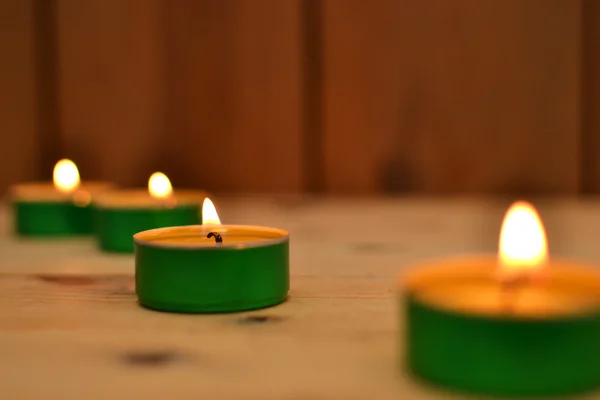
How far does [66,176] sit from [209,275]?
68 cm

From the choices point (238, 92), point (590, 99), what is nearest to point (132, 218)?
point (238, 92)

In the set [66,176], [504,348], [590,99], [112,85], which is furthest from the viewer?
[112,85]

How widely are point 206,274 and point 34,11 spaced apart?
1.56 meters

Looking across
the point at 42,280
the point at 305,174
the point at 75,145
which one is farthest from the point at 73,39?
the point at 42,280

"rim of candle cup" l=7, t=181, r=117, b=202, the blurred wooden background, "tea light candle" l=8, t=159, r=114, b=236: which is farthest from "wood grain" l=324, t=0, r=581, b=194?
"tea light candle" l=8, t=159, r=114, b=236

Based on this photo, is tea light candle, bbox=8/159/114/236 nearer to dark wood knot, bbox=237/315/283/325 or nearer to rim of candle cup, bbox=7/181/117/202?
rim of candle cup, bbox=7/181/117/202

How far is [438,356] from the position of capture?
0.45 meters

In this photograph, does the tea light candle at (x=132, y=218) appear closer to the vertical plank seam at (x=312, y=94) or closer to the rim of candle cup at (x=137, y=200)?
the rim of candle cup at (x=137, y=200)

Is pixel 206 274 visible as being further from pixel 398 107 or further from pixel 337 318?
pixel 398 107

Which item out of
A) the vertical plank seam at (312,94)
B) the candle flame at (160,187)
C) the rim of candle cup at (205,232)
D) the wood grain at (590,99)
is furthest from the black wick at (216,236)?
the wood grain at (590,99)

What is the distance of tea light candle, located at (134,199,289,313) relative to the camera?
0.63 m

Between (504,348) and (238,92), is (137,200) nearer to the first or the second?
(504,348)

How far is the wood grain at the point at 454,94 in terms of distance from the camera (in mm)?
1890

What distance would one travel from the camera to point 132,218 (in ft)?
3.09
